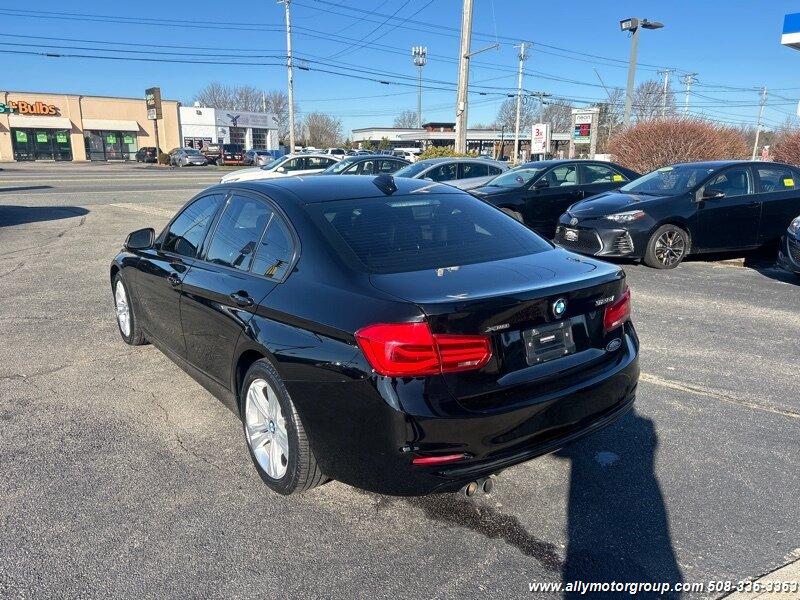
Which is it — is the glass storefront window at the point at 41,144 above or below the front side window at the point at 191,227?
above

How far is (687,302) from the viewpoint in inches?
274

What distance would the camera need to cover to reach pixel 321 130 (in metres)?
104

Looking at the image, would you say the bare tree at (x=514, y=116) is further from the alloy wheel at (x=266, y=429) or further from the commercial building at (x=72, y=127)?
the alloy wheel at (x=266, y=429)

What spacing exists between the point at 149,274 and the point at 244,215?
51.3 inches

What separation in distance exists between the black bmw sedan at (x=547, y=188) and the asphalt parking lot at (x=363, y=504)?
6.45 meters

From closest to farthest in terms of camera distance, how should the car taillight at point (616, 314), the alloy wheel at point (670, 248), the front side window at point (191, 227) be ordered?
the car taillight at point (616, 314)
the front side window at point (191, 227)
the alloy wheel at point (670, 248)

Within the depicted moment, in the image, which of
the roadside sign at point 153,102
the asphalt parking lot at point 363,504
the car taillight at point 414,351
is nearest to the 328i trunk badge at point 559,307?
the car taillight at point 414,351

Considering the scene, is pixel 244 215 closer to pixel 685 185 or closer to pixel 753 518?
pixel 753 518

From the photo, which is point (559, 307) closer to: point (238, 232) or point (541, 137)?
point (238, 232)

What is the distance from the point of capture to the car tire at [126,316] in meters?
5.16

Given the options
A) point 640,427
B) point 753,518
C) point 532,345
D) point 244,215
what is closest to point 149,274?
point 244,215

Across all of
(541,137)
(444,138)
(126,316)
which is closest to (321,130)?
(444,138)

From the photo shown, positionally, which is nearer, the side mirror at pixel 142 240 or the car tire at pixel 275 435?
the car tire at pixel 275 435

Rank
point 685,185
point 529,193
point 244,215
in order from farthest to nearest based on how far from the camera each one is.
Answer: point 529,193
point 685,185
point 244,215
